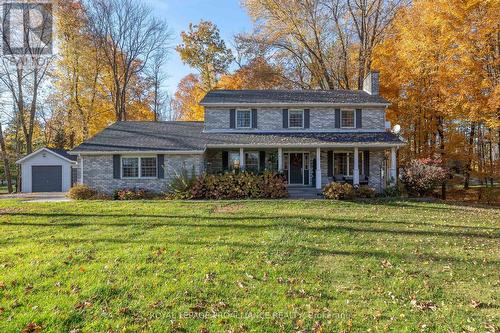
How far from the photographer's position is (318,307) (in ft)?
13.6

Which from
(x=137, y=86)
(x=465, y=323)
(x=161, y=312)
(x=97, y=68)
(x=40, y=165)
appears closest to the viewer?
(x=465, y=323)

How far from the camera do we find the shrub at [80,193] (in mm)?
16062

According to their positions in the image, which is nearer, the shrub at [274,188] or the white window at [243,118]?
the shrub at [274,188]

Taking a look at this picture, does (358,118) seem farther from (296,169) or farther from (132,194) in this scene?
(132,194)

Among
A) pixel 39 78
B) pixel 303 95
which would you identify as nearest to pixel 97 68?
pixel 39 78

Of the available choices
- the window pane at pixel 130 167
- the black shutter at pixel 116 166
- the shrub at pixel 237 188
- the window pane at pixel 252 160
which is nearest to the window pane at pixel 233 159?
the window pane at pixel 252 160

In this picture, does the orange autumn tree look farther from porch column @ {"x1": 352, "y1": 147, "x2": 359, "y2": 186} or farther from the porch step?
the porch step

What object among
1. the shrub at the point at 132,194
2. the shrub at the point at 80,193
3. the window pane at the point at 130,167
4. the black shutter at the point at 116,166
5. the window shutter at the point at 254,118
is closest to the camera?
the shrub at the point at 80,193

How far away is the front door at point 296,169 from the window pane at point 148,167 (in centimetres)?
819

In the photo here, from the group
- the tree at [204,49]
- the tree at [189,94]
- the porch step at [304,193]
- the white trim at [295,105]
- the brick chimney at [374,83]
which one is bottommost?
the porch step at [304,193]

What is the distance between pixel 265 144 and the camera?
17344 millimetres

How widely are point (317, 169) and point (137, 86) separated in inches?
944

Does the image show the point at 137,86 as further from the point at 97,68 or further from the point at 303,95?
the point at 303,95

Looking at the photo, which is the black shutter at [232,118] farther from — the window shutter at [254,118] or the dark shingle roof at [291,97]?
the window shutter at [254,118]
